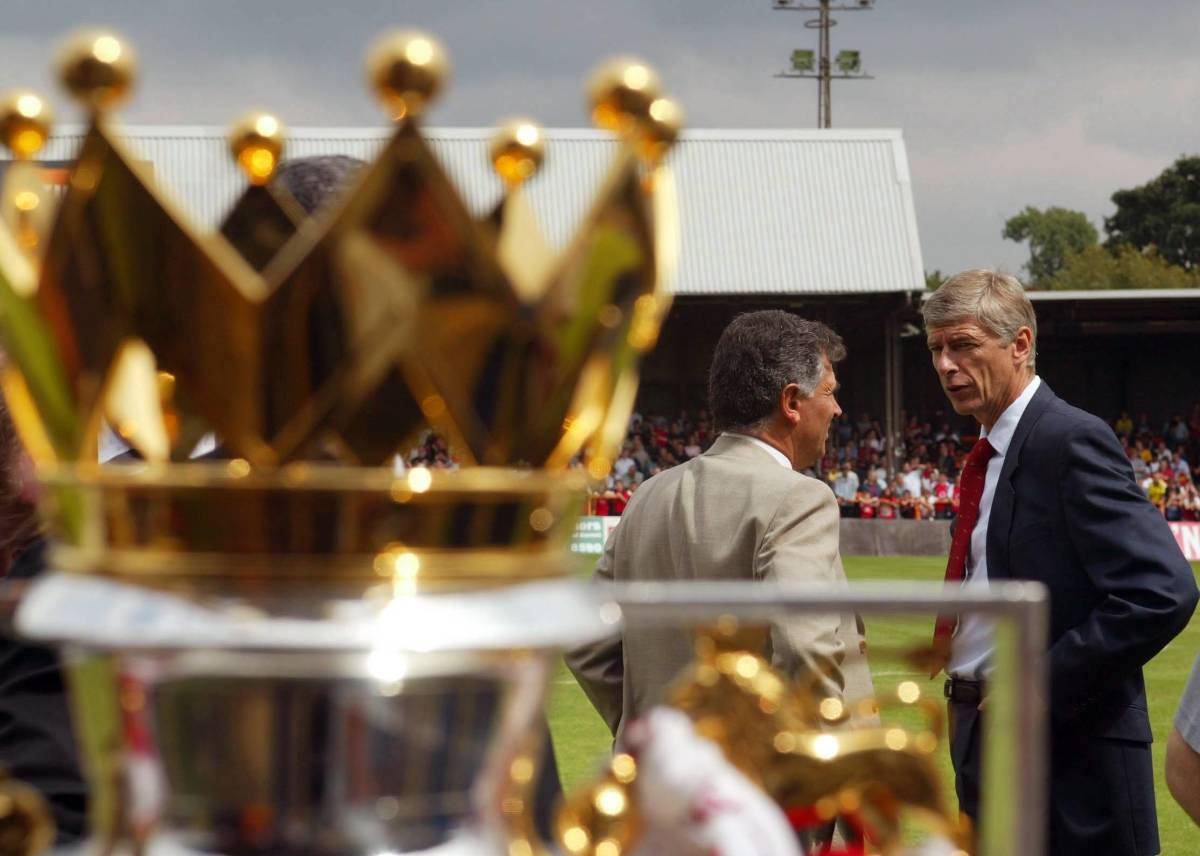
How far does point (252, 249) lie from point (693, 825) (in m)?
0.34

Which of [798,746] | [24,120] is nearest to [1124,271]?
[798,746]

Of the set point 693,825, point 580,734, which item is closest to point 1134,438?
point 580,734

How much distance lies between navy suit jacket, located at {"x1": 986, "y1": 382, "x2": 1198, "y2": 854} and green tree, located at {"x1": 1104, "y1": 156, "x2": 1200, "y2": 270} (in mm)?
67619

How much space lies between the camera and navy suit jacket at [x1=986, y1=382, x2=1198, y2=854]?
119 inches

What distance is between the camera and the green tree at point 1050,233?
81562mm

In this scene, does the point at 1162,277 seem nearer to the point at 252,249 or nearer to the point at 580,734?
the point at 580,734

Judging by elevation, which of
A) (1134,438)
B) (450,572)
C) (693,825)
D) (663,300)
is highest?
(663,300)

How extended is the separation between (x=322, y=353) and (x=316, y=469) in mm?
47

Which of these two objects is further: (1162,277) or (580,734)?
(1162,277)

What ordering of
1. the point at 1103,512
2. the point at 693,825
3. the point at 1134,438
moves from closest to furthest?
the point at 693,825
the point at 1103,512
the point at 1134,438

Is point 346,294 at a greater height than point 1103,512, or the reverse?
point 346,294

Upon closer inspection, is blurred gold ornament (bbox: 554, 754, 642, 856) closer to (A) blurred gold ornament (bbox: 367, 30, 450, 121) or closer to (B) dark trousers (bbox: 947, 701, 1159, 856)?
(A) blurred gold ornament (bbox: 367, 30, 450, 121)

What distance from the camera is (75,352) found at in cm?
62

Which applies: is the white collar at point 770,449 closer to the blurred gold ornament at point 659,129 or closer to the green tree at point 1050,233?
the blurred gold ornament at point 659,129
